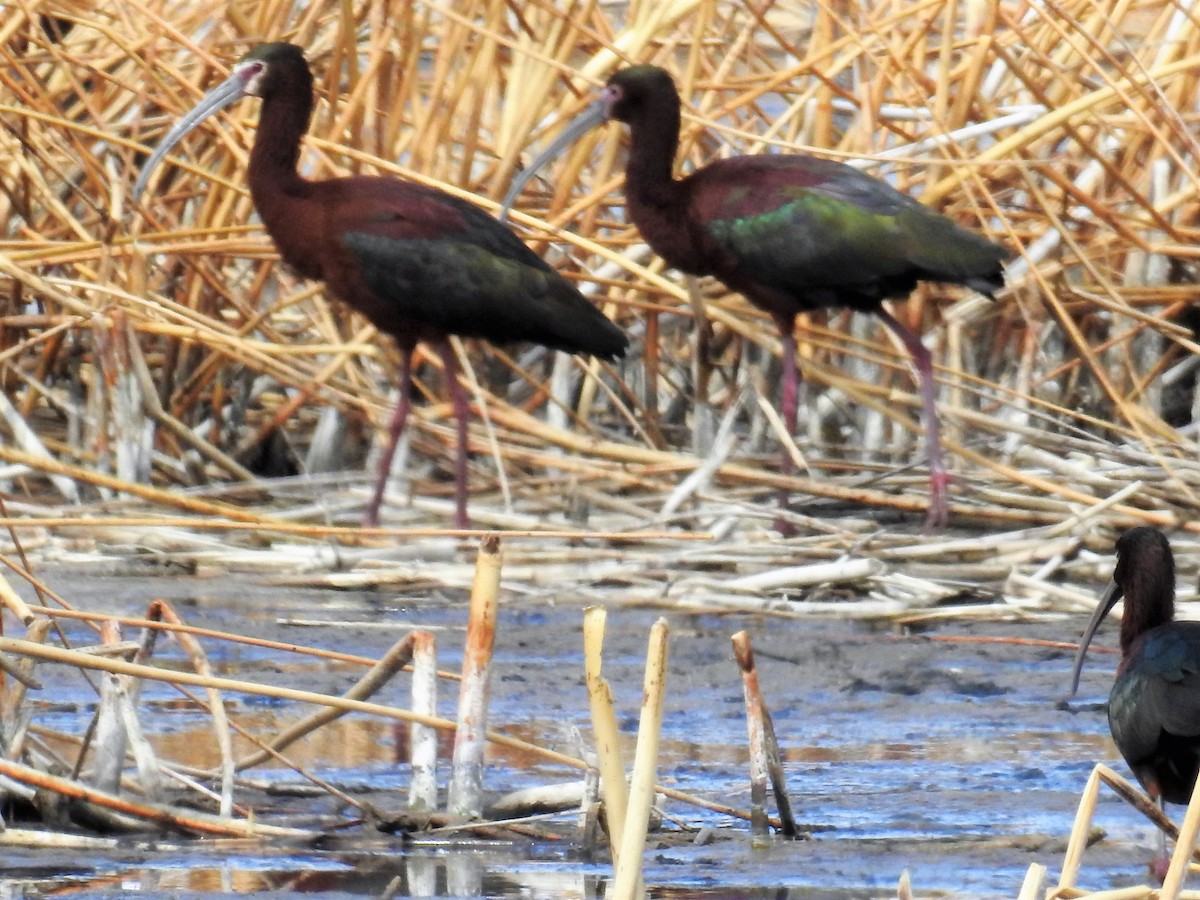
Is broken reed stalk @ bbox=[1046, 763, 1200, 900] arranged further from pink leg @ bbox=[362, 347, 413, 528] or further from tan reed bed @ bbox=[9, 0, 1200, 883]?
pink leg @ bbox=[362, 347, 413, 528]

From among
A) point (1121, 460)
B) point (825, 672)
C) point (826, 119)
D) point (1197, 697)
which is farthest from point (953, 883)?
point (826, 119)

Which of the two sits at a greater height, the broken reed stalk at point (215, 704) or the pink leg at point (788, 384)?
the pink leg at point (788, 384)

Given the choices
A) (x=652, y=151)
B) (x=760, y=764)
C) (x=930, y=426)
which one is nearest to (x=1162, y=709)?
(x=760, y=764)

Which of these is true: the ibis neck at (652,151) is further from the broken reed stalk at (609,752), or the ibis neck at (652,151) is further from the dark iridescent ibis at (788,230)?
the broken reed stalk at (609,752)

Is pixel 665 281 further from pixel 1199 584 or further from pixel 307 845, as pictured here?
pixel 307 845

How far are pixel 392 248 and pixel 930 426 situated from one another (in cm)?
169

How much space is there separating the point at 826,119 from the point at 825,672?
8.54 feet

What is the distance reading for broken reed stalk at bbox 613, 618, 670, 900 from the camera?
2.59 m

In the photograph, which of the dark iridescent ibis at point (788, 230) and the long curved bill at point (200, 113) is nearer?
the dark iridescent ibis at point (788, 230)

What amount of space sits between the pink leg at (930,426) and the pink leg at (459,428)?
4.32ft

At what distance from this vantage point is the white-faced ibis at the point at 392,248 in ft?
22.7

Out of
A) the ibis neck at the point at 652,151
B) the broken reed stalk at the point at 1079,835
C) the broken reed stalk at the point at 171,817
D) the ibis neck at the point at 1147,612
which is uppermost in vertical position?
the ibis neck at the point at 652,151

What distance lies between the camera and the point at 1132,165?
24.5 feet

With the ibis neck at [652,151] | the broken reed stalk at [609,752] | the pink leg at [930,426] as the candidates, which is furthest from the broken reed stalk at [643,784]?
the ibis neck at [652,151]
